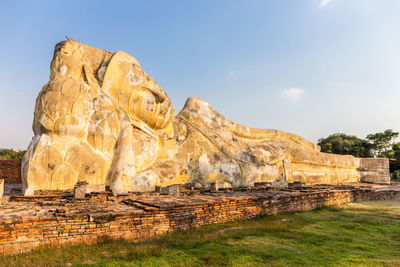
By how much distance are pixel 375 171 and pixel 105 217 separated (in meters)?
16.0

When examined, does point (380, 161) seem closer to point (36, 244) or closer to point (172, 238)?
point (172, 238)

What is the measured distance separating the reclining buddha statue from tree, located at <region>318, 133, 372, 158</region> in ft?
71.1

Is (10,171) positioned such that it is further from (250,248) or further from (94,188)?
(250,248)

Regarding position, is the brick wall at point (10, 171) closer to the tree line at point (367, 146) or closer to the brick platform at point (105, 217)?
the brick platform at point (105, 217)

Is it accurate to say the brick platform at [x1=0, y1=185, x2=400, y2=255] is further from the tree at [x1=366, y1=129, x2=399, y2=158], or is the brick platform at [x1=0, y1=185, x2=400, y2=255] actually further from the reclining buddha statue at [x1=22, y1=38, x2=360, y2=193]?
the tree at [x1=366, y1=129, x2=399, y2=158]

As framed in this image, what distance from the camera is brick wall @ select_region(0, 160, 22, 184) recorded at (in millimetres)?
11930

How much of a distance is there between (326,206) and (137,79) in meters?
6.38

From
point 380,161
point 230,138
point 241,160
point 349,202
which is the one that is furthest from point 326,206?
point 380,161

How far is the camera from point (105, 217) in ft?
11.9

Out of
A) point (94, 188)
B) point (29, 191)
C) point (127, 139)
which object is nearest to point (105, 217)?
point (94, 188)

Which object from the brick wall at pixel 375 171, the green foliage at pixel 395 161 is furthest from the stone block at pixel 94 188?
the green foliage at pixel 395 161

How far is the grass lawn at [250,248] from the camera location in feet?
9.67

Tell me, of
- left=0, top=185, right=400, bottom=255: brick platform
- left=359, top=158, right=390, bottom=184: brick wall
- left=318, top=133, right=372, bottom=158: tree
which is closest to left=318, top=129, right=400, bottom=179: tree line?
left=318, top=133, right=372, bottom=158: tree

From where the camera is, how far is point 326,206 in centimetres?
727
